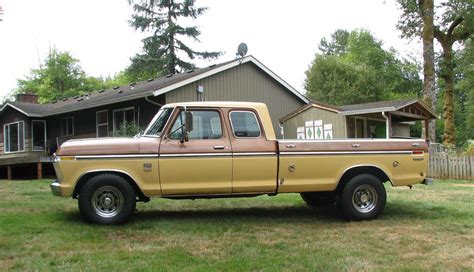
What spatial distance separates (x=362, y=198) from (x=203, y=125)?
2933 millimetres

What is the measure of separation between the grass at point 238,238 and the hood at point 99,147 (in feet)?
3.62

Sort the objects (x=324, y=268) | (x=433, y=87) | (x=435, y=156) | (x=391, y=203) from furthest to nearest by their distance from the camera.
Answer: (x=433, y=87) < (x=435, y=156) < (x=391, y=203) < (x=324, y=268)

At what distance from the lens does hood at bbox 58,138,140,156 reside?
7389mm

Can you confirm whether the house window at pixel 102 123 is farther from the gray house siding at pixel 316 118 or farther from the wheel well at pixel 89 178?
the wheel well at pixel 89 178

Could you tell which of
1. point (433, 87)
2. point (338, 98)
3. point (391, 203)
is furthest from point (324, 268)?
point (338, 98)

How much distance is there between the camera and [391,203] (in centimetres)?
1000

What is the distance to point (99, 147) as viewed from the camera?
7453 mm

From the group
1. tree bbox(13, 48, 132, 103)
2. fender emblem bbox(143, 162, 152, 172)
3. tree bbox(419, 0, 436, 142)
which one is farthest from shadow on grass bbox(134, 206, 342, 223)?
tree bbox(13, 48, 132, 103)

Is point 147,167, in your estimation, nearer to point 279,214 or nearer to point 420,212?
point 279,214

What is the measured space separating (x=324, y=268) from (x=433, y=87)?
19.9 metres

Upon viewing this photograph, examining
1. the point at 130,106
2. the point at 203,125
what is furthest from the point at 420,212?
the point at 130,106

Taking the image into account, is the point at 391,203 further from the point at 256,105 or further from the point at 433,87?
the point at 433,87

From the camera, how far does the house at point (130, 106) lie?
1978cm

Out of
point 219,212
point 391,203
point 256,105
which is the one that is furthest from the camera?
point 391,203
